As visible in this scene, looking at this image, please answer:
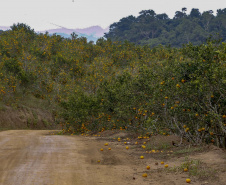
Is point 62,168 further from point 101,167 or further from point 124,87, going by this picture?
point 124,87

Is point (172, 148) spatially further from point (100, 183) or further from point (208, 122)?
point (100, 183)

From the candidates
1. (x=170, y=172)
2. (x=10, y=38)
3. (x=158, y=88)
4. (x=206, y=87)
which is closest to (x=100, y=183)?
(x=170, y=172)

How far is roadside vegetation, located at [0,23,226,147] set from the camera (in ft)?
26.3

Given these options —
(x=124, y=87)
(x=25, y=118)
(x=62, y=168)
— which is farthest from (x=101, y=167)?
(x=25, y=118)

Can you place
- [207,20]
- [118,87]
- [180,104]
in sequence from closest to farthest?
[180,104]
[118,87]
[207,20]

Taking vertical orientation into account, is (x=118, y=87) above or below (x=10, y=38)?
below

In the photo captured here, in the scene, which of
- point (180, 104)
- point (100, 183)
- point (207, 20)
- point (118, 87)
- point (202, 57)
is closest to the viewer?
point (100, 183)

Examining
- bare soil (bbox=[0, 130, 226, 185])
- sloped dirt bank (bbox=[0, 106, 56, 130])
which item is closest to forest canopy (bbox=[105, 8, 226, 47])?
sloped dirt bank (bbox=[0, 106, 56, 130])

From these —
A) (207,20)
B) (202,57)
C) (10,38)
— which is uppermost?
(207,20)

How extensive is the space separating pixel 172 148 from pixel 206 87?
2.93m

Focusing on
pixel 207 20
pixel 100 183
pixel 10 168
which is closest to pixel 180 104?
pixel 100 183

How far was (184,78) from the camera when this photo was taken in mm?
8422

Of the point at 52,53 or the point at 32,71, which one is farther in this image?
the point at 52,53

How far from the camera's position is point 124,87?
15398 millimetres
